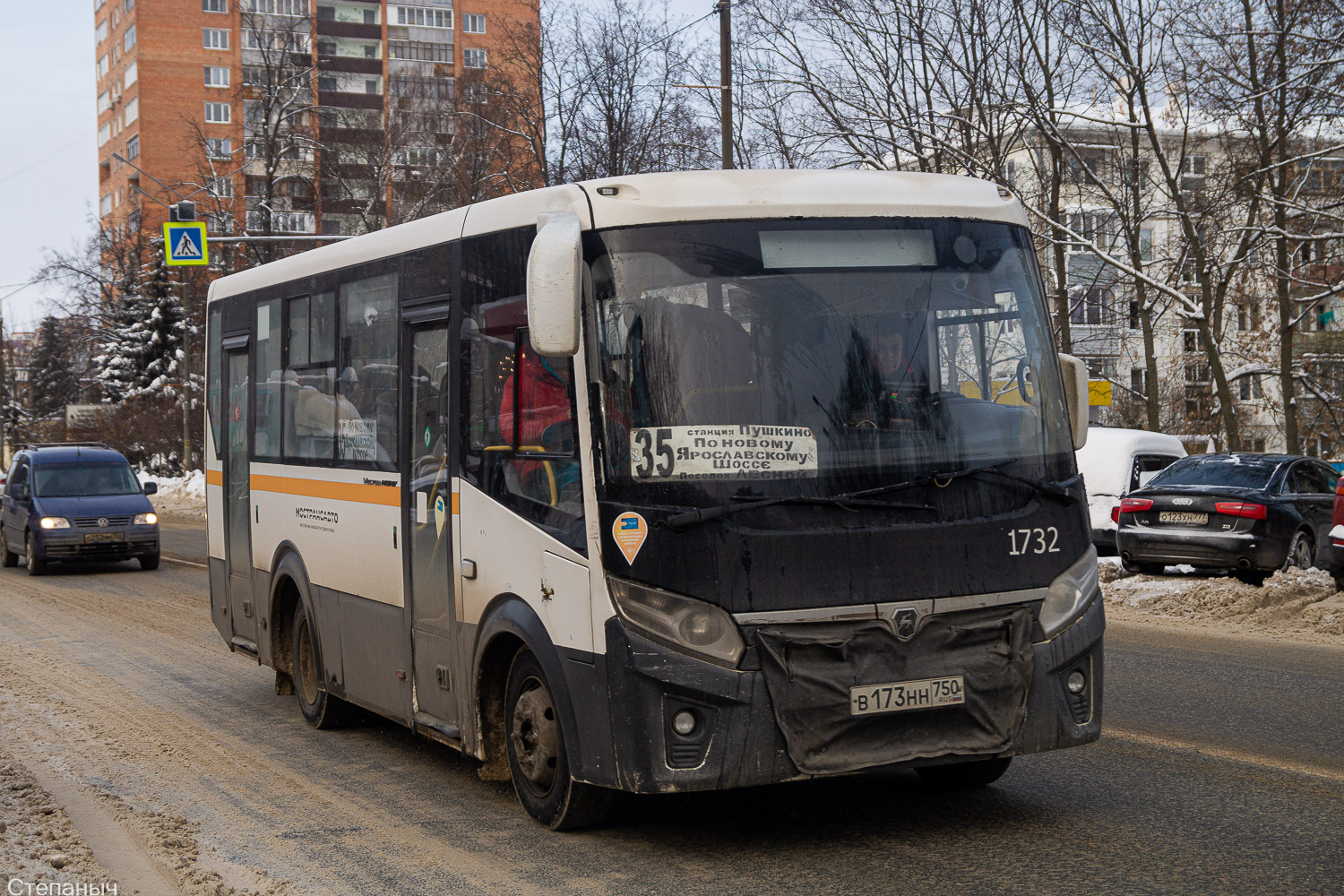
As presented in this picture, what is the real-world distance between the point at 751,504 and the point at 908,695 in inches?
36.3

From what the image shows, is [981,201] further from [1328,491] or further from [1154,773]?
[1328,491]

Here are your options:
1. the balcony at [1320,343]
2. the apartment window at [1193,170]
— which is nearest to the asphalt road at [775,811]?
the apartment window at [1193,170]

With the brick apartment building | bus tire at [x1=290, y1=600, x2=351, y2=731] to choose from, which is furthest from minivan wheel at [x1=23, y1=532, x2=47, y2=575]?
the brick apartment building

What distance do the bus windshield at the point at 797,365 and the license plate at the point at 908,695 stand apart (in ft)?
2.48

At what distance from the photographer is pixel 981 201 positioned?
633 cm

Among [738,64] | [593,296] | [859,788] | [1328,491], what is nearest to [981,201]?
[593,296]

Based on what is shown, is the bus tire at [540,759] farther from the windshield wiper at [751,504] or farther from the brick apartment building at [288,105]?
the brick apartment building at [288,105]

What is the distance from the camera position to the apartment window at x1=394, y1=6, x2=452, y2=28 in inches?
3868

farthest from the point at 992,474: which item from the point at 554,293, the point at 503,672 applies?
the point at 503,672

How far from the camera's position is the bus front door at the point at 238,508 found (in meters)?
10.1

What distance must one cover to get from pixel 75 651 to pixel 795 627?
30.0 feet

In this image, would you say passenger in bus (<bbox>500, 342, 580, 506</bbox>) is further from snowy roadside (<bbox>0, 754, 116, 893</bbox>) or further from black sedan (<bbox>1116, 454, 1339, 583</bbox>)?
black sedan (<bbox>1116, 454, 1339, 583</bbox>)

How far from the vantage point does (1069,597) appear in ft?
19.8

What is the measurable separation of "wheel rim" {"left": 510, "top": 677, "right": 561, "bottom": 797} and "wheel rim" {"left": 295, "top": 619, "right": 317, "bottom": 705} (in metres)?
2.96
